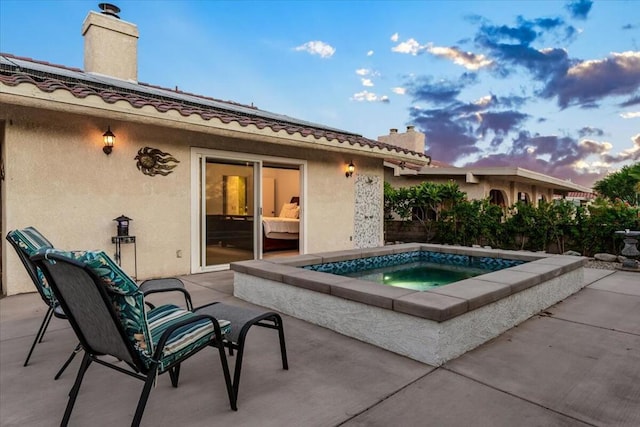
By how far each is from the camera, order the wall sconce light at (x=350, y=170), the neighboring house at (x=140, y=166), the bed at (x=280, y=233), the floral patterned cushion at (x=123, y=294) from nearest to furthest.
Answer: the floral patterned cushion at (x=123, y=294)
the neighboring house at (x=140, y=166)
the wall sconce light at (x=350, y=170)
the bed at (x=280, y=233)

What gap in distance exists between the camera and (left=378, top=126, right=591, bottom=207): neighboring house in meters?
13.2

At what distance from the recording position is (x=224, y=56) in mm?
14914

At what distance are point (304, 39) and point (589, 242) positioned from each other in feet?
40.0

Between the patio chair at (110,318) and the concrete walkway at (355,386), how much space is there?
44cm

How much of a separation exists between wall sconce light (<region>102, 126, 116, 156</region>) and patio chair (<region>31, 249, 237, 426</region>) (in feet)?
14.4

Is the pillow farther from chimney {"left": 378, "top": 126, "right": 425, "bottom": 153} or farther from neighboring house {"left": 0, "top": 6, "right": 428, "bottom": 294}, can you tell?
chimney {"left": 378, "top": 126, "right": 425, "bottom": 153}

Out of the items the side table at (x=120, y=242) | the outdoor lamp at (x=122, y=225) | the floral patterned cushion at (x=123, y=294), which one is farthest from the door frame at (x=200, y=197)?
the floral patterned cushion at (x=123, y=294)

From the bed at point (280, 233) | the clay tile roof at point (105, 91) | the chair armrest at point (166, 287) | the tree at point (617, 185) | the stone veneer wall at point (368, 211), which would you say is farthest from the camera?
the tree at point (617, 185)

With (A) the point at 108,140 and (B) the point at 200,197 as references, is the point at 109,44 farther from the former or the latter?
(B) the point at 200,197

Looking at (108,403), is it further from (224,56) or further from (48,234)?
(224,56)

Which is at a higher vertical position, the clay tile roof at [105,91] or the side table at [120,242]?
the clay tile roof at [105,91]

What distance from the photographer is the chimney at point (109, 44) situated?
7.98 m

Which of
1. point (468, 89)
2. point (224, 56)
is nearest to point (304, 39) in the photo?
point (224, 56)

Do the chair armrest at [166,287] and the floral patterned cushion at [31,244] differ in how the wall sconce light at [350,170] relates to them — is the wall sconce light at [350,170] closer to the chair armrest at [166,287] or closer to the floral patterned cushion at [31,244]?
the chair armrest at [166,287]
